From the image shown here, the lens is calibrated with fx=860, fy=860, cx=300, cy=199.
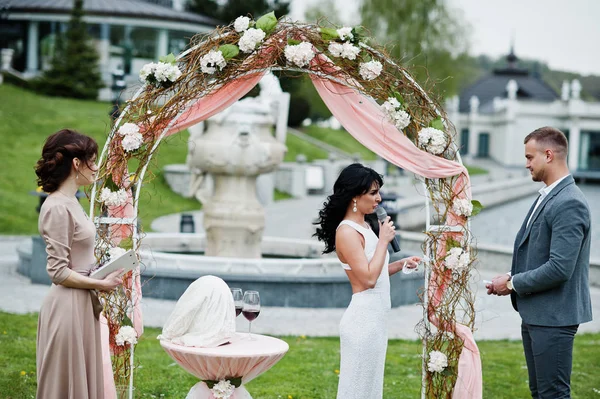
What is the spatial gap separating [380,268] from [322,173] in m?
25.5

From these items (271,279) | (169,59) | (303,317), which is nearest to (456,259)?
(169,59)

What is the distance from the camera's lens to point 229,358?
5.51 m

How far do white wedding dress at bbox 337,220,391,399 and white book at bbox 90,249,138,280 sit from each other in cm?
136

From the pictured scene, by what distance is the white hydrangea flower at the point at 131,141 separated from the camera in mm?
6223

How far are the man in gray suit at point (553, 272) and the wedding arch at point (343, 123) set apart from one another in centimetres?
95

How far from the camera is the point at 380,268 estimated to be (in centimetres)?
Result: 537

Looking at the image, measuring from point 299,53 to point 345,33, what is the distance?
37 cm

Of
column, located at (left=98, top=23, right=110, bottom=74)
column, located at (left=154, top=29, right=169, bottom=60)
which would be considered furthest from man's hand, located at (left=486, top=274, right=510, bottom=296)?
column, located at (left=154, top=29, right=169, bottom=60)

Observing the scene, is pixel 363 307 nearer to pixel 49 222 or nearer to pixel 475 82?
pixel 49 222

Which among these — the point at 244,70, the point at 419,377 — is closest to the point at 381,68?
the point at 244,70

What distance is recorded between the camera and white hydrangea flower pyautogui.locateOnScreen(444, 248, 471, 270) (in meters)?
6.34

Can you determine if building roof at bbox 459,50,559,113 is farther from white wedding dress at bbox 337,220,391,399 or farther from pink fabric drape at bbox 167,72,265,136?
white wedding dress at bbox 337,220,391,399

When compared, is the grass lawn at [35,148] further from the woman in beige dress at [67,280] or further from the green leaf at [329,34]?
the woman in beige dress at [67,280]

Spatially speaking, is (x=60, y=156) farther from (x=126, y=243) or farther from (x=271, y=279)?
(x=271, y=279)
